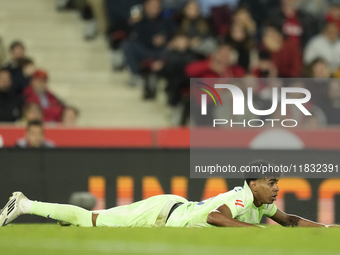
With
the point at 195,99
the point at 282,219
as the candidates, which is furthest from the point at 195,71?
the point at 282,219

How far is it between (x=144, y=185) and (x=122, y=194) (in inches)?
12.3

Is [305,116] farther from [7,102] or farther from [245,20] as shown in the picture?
[7,102]

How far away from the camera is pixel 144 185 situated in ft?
31.9

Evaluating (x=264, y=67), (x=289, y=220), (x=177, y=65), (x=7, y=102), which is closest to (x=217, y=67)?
(x=177, y=65)

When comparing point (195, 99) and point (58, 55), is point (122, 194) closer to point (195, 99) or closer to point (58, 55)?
point (195, 99)

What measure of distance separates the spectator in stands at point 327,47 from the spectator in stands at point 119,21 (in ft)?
10.6

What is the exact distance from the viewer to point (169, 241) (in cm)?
579

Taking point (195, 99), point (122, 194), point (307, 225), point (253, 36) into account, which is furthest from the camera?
point (253, 36)

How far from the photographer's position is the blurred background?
9.73m

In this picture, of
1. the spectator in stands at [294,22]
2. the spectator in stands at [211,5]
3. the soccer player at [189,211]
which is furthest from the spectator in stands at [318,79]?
the soccer player at [189,211]

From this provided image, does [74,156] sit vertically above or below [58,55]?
below

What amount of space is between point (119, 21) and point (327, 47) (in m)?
3.86

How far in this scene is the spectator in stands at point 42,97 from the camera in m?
11.9

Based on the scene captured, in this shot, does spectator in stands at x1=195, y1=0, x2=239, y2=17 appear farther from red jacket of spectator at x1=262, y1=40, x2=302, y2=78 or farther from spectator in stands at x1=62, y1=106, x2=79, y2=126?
spectator in stands at x1=62, y1=106, x2=79, y2=126
